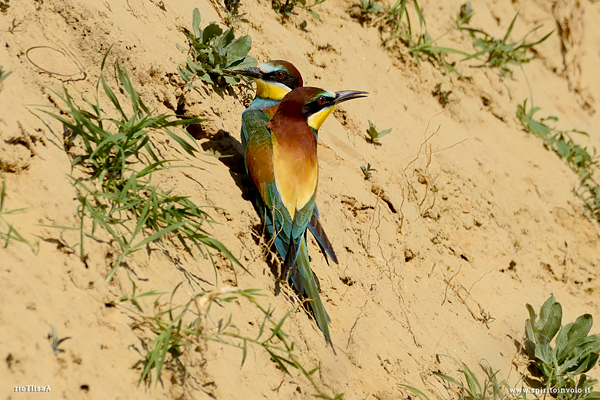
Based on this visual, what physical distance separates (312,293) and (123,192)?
86 cm

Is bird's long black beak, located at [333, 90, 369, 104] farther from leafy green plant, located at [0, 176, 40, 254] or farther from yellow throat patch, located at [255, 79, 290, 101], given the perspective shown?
leafy green plant, located at [0, 176, 40, 254]

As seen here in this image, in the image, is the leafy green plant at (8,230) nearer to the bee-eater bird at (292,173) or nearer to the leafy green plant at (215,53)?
the bee-eater bird at (292,173)

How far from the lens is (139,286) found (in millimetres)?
1891

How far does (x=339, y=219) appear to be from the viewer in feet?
9.86

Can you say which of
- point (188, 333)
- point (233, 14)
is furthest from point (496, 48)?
point (188, 333)

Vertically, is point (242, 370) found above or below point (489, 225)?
below

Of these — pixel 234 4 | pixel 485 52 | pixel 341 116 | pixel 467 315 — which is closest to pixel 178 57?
pixel 234 4

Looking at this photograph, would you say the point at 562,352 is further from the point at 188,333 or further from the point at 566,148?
the point at 566,148

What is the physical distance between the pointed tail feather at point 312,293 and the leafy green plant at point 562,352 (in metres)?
1.29

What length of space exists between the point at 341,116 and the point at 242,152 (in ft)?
3.13

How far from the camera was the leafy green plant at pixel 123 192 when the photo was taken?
1.97 m

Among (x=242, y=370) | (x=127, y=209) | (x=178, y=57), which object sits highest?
(x=178, y=57)

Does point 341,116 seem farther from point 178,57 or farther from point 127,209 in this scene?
point 127,209

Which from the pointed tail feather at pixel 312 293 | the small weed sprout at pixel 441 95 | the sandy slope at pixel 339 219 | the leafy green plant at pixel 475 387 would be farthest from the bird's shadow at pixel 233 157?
the small weed sprout at pixel 441 95
